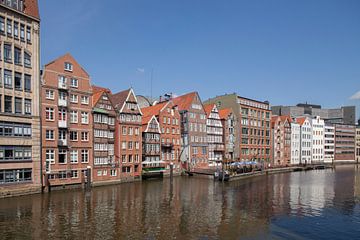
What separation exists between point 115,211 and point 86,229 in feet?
24.9

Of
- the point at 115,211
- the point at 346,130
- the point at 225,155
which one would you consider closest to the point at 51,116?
the point at 115,211

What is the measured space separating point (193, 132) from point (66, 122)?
39532mm

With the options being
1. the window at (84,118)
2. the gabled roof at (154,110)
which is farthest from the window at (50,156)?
the gabled roof at (154,110)

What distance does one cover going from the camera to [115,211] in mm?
38156

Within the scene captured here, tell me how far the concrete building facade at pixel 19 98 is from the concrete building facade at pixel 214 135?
5204 centimetres

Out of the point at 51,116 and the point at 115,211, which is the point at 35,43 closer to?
the point at 51,116

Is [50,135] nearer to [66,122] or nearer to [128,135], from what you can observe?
[66,122]

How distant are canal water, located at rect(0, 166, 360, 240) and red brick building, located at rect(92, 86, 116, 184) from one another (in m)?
4.53

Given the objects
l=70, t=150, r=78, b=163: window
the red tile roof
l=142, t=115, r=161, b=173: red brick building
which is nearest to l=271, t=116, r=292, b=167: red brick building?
l=142, t=115, r=161, b=173: red brick building

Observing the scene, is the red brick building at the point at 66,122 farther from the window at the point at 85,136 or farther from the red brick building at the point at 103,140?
the red brick building at the point at 103,140

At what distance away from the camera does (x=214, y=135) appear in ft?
301

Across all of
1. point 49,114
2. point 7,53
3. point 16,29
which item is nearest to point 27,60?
point 7,53

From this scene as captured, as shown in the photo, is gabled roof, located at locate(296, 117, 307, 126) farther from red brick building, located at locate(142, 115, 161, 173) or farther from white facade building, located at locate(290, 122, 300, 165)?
red brick building, located at locate(142, 115, 161, 173)

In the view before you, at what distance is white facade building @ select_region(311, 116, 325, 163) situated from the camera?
13862 centimetres
